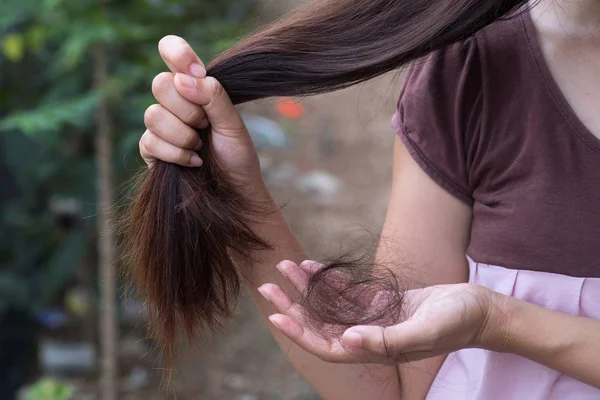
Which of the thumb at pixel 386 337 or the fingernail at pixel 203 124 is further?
the fingernail at pixel 203 124

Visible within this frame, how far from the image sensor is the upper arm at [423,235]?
4.12 feet

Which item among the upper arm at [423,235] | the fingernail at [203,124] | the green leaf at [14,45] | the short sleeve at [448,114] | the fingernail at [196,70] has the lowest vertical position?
the upper arm at [423,235]

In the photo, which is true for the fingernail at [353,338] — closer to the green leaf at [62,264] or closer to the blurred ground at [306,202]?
the blurred ground at [306,202]

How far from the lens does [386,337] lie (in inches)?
38.0

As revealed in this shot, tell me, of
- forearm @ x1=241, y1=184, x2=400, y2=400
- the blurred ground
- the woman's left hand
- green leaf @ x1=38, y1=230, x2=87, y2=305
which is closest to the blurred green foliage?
green leaf @ x1=38, y1=230, x2=87, y2=305

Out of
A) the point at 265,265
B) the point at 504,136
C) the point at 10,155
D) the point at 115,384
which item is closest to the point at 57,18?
the point at 10,155

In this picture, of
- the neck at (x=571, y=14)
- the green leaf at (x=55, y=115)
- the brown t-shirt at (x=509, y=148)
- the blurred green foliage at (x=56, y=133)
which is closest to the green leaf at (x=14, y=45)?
the blurred green foliage at (x=56, y=133)

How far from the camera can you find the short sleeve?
1215 mm

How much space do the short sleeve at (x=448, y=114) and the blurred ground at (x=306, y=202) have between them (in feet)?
0.19

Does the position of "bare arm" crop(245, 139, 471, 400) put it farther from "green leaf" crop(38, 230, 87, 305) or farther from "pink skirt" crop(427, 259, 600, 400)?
"green leaf" crop(38, 230, 87, 305)

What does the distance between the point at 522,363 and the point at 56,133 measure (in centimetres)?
181

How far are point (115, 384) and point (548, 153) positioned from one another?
1753 millimetres

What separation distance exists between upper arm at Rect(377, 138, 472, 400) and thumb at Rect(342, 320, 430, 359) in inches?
10.6

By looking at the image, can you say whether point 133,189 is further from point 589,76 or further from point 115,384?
point 115,384
